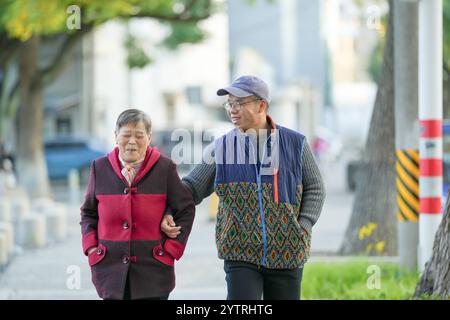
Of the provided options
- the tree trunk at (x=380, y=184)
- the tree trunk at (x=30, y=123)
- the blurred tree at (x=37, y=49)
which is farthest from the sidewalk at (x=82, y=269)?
the tree trunk at (x=30, y=123)

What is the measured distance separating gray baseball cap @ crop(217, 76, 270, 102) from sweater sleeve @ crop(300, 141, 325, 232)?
0.35 metres

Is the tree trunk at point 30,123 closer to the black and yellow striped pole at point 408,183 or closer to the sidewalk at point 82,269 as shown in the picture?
the sidewalk at point 82,269

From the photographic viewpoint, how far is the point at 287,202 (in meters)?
4.47

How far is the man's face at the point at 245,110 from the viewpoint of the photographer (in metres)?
4.53

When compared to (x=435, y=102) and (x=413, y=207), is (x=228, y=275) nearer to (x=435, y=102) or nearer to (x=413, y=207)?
(x=435, y=102)

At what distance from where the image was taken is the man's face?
14.9 feet

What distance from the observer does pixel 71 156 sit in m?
29.6

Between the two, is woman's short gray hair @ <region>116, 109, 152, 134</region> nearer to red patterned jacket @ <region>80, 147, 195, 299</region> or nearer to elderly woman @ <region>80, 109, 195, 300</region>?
elderly woman @ <region>80, 109, 195, 300</region>

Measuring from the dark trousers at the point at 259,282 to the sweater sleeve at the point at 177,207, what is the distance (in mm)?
260

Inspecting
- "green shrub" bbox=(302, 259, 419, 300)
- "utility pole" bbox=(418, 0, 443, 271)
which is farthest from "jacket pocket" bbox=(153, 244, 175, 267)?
"utility pole" bbox=(418, 0, 443, 271)

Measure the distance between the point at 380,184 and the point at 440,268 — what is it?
4683 mm

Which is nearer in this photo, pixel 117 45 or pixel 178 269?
pixel 178 269

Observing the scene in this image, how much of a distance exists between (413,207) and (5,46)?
16.3 m
